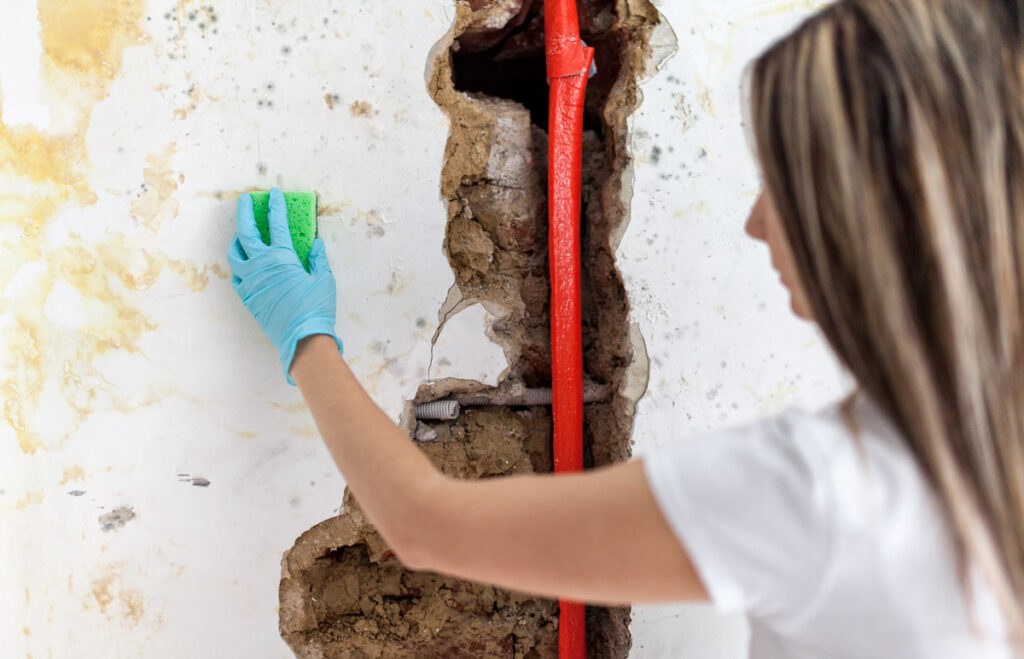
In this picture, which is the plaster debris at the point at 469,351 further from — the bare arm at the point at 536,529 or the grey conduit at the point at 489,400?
the bare arm at the point at 536,529

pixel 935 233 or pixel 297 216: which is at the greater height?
pixel 297 216

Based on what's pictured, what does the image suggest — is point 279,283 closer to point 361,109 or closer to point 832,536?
point 361,109

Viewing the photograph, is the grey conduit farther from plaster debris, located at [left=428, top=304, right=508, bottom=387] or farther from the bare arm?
the bare arm

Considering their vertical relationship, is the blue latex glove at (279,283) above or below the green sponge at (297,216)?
below

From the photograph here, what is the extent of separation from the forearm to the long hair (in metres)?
0.46

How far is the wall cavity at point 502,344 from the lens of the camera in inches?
48.7

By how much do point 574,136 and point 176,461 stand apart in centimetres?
87

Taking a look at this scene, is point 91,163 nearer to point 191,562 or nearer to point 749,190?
point 191,562

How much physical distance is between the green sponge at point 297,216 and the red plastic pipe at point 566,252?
1.32 feet

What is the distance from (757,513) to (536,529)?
0.66 feet

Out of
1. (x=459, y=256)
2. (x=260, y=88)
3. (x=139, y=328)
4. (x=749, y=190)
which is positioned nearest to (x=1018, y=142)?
(x=749, y=190)

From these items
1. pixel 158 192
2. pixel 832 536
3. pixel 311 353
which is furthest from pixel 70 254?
pixel 832 536

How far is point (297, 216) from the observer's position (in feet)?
3.78

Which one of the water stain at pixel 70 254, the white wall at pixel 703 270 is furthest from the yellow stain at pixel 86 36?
the white wall at pixel 703 270
